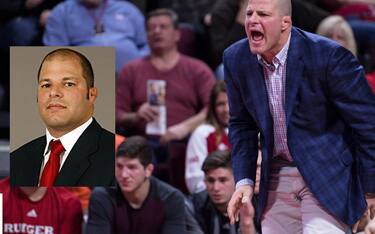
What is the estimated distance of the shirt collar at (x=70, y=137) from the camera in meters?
3.66

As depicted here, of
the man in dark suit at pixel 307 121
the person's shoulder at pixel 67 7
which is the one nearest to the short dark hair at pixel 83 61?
the man in dark suit at pixel 307 121

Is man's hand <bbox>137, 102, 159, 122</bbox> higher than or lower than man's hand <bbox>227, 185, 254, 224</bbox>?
higher

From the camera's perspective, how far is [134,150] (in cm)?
492

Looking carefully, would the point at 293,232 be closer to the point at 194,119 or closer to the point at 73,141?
the point at 73,141

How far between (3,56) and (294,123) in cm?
361

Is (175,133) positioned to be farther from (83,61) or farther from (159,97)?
(83,61)

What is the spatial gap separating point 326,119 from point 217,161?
1675mm

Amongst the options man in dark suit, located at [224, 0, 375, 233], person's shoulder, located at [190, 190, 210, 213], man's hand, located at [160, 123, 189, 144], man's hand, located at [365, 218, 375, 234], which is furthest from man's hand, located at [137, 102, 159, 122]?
man's hand, located at [365, 218, 375, 234]

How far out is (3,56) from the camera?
6.49 meters

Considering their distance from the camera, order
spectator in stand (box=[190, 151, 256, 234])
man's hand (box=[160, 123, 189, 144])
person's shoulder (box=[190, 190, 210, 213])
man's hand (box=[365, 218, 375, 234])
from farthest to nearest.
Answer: man's hand (box=[160, 123, 189, 144]), person's shoulder (box=[190, 190, 210, 213]), spectator in stand (box=[190, 151, 256, 234]), man's hand (box=[365, 218, 375, 234])

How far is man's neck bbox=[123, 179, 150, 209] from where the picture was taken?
490 centimetres

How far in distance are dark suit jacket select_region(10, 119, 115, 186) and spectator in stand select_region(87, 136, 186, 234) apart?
3.71 ft

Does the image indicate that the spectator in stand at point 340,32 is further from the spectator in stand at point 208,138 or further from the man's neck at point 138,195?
the man's neck at point 138,195

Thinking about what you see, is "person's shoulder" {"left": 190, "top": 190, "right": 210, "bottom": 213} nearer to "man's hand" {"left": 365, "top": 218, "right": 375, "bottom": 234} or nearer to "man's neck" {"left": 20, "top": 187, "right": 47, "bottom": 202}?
"man's neck" {"left": 20, "top": 187, "right": 47, "bottom": 202}
